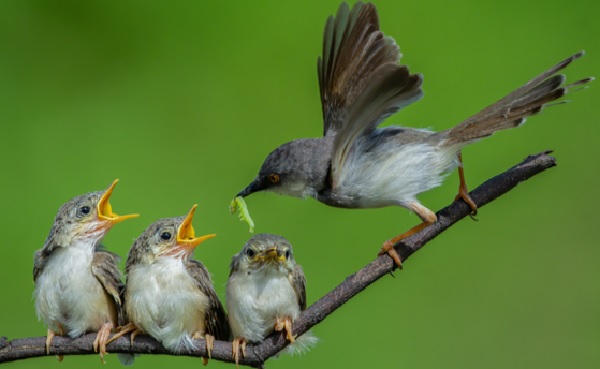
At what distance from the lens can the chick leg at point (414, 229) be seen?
6.86 feet

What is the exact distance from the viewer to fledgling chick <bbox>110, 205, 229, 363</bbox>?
214 cm

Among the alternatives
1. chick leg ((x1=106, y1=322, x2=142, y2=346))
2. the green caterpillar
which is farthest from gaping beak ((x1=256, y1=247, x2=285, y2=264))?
chick leg ((x1=106, y1=322, x2=142, y2=346))

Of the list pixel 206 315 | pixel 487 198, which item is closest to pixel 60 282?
pixel 206 315

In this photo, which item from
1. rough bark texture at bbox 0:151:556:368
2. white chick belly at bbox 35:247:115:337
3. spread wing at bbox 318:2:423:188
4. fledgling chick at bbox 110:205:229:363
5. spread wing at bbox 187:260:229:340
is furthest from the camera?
spread wing at bbox 318:2:423:188

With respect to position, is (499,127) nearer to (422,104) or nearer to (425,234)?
(425,234)

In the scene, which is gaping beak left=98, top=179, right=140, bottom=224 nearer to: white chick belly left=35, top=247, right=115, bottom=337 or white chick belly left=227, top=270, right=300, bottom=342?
white chick belly left=35, top=247, right=115, bottom=337

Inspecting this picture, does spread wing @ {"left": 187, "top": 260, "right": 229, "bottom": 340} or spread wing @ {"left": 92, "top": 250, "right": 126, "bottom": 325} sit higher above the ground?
spread wing @ {"left": 92, "top": 250, "right": 126, "bottom": 325}

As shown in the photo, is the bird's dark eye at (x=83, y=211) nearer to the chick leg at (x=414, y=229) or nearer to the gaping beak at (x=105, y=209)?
the gaping beak at (x=105, y=209)

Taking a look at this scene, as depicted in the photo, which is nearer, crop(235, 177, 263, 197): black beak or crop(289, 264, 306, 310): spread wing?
crop(235, 177, 263, 197): black beak

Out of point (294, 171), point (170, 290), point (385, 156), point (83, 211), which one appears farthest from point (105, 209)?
point (385, 156)

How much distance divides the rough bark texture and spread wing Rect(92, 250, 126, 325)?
0.16 meters

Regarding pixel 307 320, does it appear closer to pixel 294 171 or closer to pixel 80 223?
pixel 294 171

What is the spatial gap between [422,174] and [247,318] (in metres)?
0.62

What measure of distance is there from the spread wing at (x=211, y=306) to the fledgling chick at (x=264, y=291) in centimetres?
7
